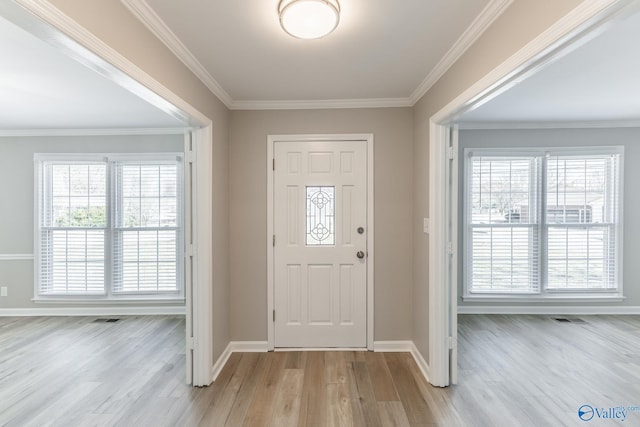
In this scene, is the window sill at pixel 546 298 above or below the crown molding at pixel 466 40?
below

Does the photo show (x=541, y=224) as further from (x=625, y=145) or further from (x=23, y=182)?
(x=23, y=182)

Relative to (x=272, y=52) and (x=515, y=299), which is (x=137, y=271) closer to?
(x=272, y=52)

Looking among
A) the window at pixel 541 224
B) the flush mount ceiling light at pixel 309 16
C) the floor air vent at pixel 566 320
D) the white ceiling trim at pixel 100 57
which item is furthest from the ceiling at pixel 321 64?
the floor air vent at pixel 566 320

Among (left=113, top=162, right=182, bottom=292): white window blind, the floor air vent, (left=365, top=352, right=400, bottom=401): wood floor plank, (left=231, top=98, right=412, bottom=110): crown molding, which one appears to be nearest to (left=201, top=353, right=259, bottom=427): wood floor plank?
(left=365, top=352, right=400, bottom=401): wood floor plank

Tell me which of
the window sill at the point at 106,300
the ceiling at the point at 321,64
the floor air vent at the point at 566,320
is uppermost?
the ceiling at the point at 321,64

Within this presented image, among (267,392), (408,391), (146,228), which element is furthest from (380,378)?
(146,228)

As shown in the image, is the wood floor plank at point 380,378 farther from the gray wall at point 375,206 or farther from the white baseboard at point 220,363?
the white baseboard at point 220,363

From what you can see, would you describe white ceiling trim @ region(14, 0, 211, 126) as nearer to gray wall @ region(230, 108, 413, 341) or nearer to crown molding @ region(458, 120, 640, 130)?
gray wall @ region(230, 108, 413, 341)

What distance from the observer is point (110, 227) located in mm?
4258

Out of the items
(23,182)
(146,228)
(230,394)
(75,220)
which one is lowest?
(230,394)

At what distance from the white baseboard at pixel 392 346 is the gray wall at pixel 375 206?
0.05m

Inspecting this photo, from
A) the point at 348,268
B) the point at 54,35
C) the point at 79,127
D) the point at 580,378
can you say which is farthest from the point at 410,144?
the point at 79,127

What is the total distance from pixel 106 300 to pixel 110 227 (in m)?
0.98

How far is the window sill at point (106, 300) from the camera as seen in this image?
4258mm
